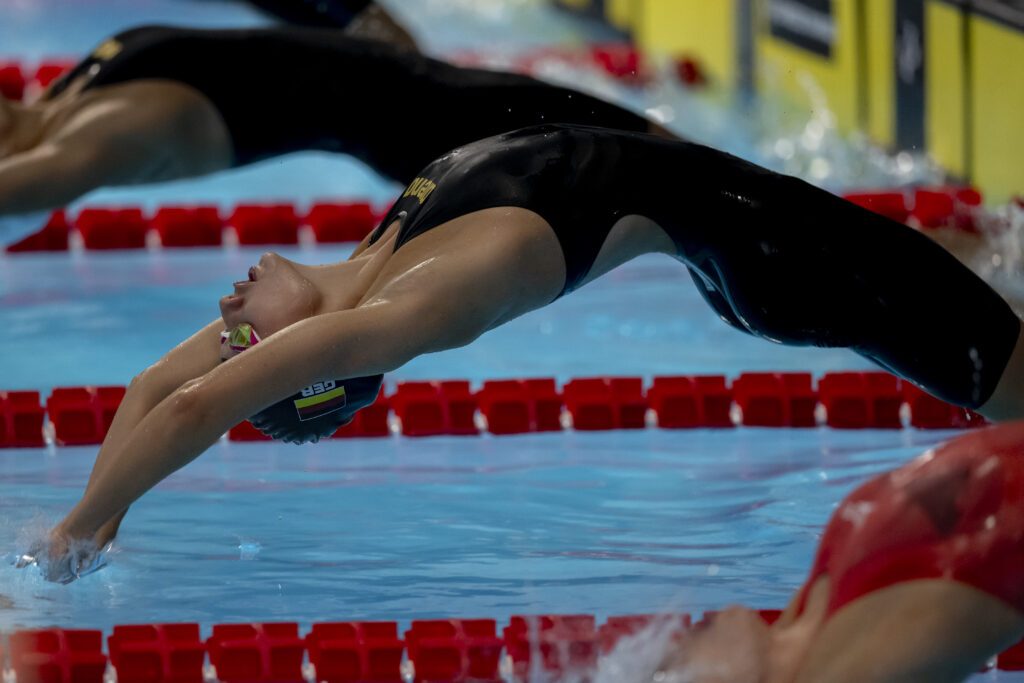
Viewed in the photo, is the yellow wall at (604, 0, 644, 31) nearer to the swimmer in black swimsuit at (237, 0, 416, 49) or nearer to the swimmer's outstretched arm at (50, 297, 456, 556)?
the swimmer in black swimsuit at (237, 0, 416, 49)

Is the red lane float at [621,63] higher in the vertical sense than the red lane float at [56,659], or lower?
higher

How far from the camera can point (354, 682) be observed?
2.28 meters

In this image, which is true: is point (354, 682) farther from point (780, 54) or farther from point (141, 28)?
point (780, 54)

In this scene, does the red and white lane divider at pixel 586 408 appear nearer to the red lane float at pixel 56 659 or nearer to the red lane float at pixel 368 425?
the red lane float at pixel 368 425

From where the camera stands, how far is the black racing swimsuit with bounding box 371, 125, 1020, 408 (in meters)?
2.46

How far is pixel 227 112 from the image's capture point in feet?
11.7

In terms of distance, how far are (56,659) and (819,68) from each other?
4.21m

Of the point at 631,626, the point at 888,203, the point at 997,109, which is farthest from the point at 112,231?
the point at 631,626

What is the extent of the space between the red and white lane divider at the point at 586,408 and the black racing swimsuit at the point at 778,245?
780 mm

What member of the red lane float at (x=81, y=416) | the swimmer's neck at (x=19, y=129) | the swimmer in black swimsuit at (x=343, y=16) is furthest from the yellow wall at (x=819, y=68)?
the red lane float at (x=81, y=416)

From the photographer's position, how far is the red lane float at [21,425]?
132 inches

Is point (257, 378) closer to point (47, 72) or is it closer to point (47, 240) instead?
point (47, 240)

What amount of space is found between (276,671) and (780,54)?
4.44 meters

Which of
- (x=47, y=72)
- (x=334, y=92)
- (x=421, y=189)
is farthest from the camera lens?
(x=47, y=72)
